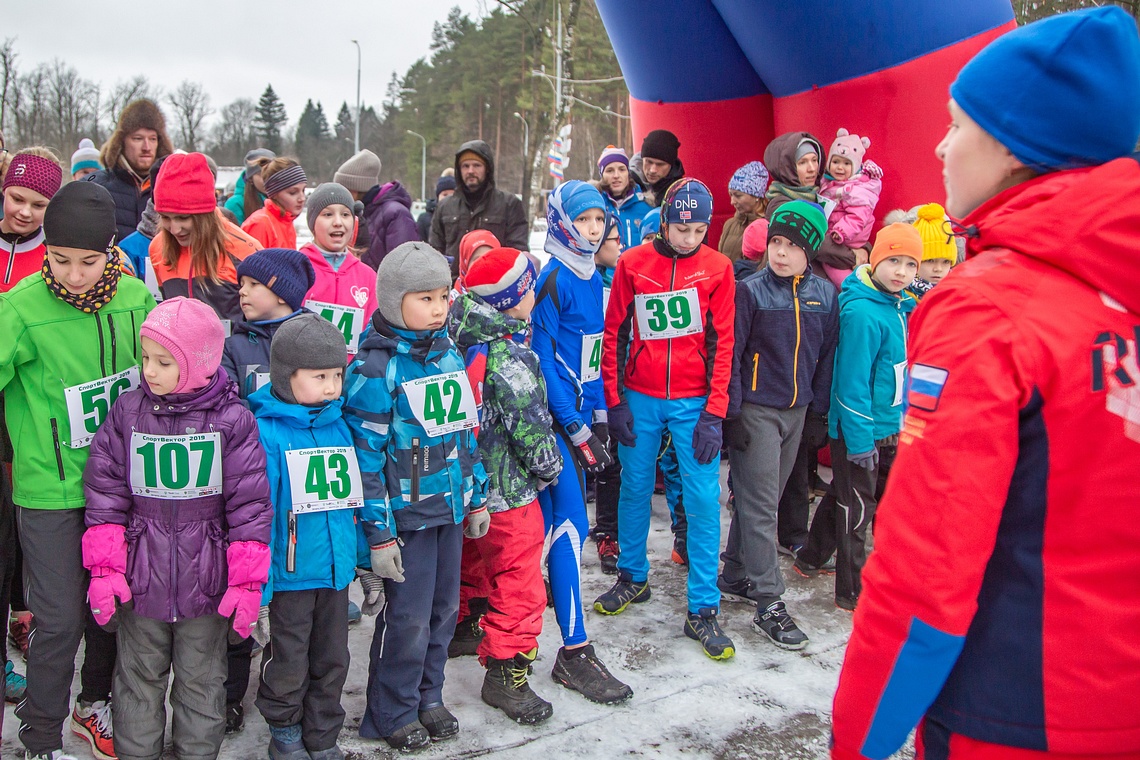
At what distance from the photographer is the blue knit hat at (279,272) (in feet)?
10.7

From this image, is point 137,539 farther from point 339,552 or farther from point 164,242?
point 164,242

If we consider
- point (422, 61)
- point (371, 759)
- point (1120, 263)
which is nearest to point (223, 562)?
point (371, 759)

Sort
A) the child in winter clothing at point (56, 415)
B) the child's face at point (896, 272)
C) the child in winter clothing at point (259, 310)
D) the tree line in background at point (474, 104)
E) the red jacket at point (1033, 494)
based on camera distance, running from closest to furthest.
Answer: the red jacket at point (1033, 494), the child in winter clothing at point (56, 415), the child in winter clothing at point (259, 310), the child's face at point (896, 272), the tree line in background at point (474, 104)

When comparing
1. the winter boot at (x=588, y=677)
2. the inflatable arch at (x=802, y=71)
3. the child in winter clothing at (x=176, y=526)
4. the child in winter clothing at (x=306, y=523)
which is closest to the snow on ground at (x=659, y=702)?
the winter boot at (x=588, y=677)

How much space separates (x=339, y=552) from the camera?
9.56 ft

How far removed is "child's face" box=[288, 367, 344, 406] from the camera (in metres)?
2.90

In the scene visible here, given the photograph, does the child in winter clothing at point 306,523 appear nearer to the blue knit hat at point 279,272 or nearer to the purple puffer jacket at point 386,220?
the blue knit hat at point 279,272

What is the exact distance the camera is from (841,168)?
5.82m

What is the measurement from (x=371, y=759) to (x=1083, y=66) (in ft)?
9.67

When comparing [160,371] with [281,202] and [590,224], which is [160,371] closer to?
[590,224]

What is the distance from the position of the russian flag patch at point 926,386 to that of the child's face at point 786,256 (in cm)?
276

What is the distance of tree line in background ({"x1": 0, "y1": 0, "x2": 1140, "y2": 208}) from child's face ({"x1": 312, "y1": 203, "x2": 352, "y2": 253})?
15.0 meters

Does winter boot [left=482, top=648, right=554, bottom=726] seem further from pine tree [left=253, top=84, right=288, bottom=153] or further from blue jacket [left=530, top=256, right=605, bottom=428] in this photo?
pine tree [left=253, top=84, right=288, bottom=153]

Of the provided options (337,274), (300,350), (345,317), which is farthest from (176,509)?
(337,274)
